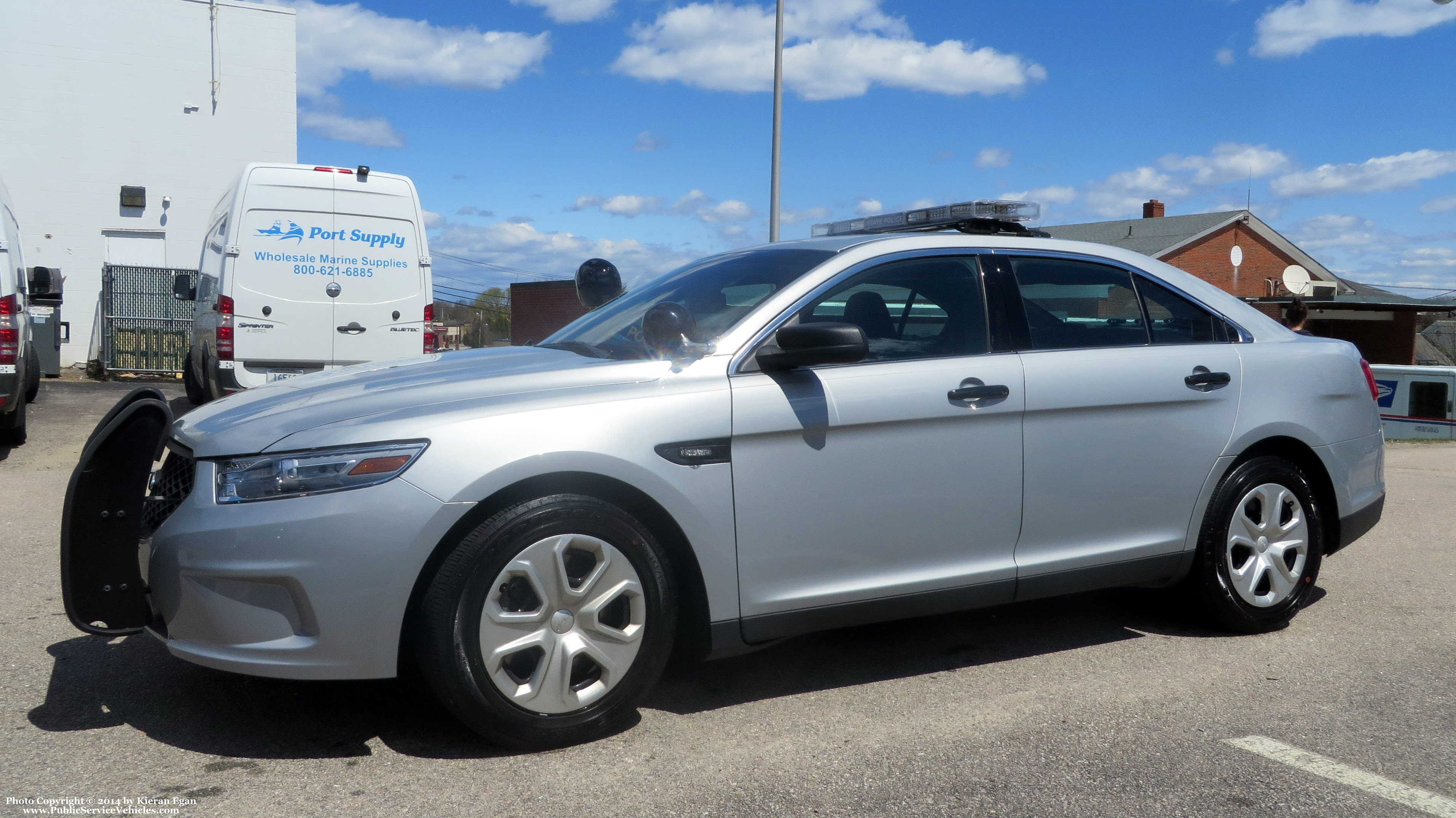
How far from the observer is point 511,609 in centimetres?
328

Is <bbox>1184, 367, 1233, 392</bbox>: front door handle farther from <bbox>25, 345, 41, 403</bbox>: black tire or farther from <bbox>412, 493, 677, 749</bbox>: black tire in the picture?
<bbox>25, 345, 41, 403</bbox>: black tire

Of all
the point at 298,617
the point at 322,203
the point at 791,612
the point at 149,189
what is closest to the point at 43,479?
the point at 322,203

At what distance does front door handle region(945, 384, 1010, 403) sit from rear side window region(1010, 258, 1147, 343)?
0.96ft

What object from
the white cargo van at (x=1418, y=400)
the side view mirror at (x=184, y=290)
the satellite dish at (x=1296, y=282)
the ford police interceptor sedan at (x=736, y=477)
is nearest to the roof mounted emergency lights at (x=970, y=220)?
the ford police interceptor sedan at (x=736, y=477)

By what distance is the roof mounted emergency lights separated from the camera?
4512 millimetres

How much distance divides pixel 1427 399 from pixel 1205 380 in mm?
26304

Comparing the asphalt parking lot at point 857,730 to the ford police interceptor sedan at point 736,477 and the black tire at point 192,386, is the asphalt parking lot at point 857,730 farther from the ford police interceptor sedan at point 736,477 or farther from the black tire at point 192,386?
the black tire at point 192,386

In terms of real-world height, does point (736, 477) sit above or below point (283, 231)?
below

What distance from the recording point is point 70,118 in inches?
815

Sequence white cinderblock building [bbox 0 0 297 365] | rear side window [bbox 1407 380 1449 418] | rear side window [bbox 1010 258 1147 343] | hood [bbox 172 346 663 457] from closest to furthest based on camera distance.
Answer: hood [bbox 172 346 663 457], rear side window [bbox 1010 258 1147 343], white cinderblock building [bbox 0 0 297 365], rear side window [bbox 1407 380 1449 418]

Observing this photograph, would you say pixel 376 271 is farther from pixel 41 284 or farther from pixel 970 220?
pixel 970 220

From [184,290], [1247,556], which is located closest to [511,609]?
[1247,556]

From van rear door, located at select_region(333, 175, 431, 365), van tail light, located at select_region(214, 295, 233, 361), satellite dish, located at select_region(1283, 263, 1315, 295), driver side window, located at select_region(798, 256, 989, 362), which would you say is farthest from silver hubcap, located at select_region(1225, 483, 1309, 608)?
satellite dish, located at select_region(1283, 263, 1315, 295)

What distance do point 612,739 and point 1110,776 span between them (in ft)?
4.81
